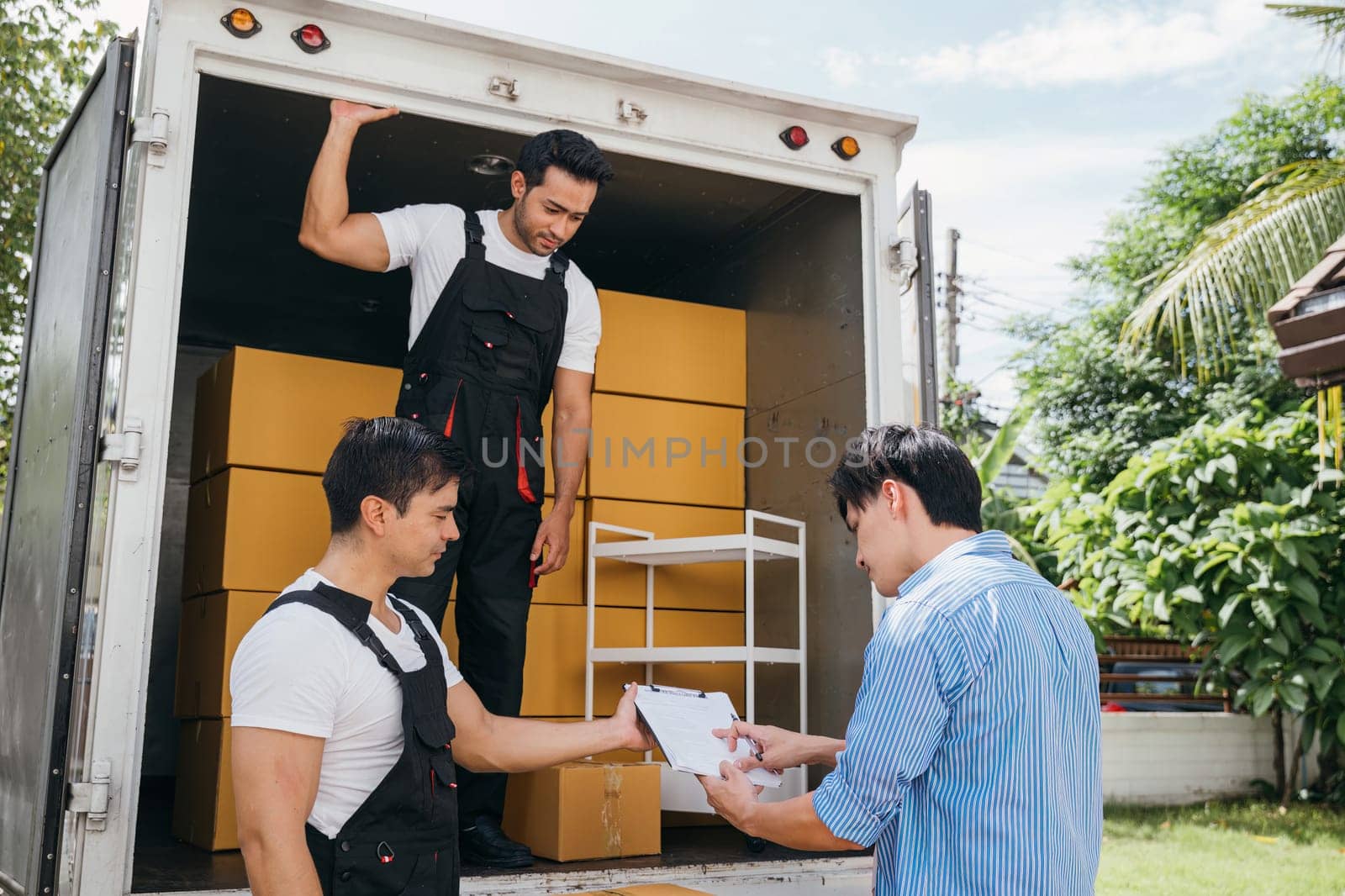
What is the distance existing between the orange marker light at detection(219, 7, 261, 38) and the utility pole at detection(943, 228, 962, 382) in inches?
761

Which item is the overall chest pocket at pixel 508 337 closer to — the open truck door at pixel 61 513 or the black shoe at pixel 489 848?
the open truck door at pixel 61 513

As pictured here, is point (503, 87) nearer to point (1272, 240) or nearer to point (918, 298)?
point (918, 298)

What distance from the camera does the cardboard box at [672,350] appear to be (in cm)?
391

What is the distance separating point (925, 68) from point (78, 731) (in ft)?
82.5

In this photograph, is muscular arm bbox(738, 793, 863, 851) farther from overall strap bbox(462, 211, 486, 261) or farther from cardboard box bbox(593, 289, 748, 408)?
cardboard box bbox(593, 289, 748, 408)

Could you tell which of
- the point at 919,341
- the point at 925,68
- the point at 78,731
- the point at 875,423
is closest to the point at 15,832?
Answer: the point at 78,731

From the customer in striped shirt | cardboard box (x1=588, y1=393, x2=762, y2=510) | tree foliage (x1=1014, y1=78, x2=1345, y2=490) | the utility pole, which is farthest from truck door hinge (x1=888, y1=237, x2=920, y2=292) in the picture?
the utility pole

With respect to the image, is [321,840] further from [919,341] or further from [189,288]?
[189,288]

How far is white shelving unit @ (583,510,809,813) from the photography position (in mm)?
3273

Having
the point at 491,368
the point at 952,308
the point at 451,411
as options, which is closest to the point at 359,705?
the point at 451,411

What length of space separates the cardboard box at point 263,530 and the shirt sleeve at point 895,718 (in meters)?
2.22

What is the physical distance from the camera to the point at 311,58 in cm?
256

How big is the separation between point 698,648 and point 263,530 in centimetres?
127

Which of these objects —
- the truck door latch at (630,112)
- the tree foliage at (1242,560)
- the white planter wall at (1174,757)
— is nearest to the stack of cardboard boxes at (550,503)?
the truck door latch at (630,112)
